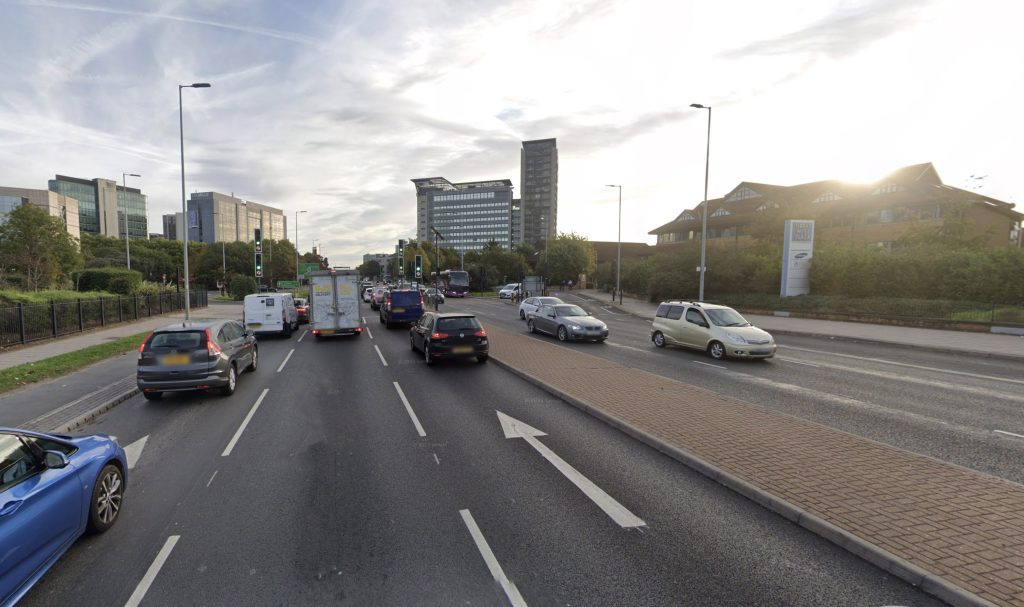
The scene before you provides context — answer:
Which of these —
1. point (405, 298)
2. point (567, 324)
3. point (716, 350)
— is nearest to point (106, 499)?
point (716, 350)

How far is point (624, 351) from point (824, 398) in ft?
22.8

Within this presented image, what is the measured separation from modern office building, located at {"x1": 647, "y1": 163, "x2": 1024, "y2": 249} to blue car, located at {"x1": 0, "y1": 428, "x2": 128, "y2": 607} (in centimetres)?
4001

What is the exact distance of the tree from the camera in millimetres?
26297

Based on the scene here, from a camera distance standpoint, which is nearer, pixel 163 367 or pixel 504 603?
pixel 504 603

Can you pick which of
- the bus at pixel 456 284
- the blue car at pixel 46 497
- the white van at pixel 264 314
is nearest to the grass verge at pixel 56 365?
the white van at pixel 264 314

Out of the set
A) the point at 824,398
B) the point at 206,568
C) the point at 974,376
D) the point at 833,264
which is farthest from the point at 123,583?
the point at 833,264

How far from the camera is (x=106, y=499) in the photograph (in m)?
4.67

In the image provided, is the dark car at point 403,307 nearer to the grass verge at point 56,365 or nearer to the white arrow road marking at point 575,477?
the grass verge at point 56,365

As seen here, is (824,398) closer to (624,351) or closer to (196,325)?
(624,351)

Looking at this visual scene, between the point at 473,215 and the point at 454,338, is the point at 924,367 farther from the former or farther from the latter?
the point at 473,215

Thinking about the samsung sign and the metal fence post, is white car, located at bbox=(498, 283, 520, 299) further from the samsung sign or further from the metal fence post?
the metal fence post

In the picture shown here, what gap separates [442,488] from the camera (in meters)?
5.46

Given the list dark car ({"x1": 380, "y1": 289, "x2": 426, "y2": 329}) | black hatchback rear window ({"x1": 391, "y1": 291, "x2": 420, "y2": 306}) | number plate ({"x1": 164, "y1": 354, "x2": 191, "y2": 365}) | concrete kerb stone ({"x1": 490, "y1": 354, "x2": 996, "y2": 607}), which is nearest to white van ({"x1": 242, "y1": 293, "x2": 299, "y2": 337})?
dark car ({"x1": 380, "y1": 289, "x2": 426, "y2": 329})

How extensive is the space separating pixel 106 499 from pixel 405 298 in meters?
19.4
